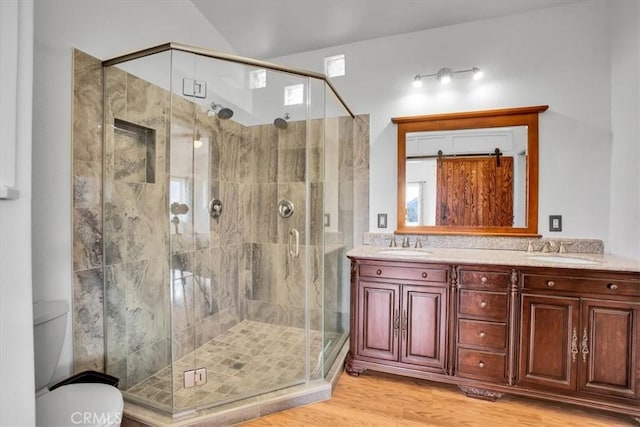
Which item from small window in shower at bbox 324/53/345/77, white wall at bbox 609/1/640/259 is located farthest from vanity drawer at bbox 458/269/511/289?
small window in shower at bbox 324/53/345/77

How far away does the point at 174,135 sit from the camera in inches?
75.6

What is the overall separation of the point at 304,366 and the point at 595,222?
236 cm

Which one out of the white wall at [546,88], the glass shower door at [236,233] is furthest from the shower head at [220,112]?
the white wall at [546,88]

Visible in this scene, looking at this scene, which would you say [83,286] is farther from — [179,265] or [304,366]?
[304,366]

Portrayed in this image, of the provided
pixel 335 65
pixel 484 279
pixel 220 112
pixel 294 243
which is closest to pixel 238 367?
pixel 294 243

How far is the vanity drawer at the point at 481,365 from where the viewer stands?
70.4 inches

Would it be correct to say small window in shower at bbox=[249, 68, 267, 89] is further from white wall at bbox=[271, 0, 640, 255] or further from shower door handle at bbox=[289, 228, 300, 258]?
shower door handle at bbox=[289, 228, 300, 258]

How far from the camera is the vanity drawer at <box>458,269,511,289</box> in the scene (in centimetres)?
179

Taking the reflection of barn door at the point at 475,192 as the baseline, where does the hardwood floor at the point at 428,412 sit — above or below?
below

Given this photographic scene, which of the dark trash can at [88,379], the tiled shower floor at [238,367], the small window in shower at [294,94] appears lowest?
the tiled shower floor at [238,367]

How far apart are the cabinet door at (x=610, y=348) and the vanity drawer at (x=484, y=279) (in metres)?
0.41

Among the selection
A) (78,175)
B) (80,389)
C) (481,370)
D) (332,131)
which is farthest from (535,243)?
(78,175)

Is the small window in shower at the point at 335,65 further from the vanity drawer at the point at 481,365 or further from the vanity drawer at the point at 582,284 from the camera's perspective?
the vanity drawer at the point at 481,365

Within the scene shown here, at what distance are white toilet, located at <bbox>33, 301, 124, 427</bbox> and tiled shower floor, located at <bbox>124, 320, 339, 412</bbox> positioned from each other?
475mm
